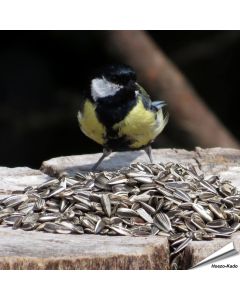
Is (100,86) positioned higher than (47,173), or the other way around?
(100,86)

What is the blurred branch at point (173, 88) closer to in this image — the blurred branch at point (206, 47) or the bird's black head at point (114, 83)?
the blurred branch at point (206, 47)

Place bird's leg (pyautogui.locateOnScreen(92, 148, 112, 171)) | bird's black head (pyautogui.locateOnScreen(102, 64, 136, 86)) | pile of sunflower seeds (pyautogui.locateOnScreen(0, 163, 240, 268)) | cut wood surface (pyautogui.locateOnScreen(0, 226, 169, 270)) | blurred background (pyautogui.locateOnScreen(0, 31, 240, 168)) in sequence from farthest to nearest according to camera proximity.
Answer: blurred background (pyautogui.locateOnScreen(0, 31, 240, 168)) → bird's leg (pyautogui.locateOnScreen(92, 148, 112, 171)) → bird's black head (pyautogui.locateOnScreen(102, 64, 136, 86)) → pile of sunflower seeds (pyautogui.locateOnScreen(0, 163, 240, 268)) → cut wood surface (pyautogui.locateOnScreen(0, 226, 169, 270))

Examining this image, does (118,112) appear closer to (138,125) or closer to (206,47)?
(138,125)

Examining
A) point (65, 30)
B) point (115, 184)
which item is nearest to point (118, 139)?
point (115, 184)

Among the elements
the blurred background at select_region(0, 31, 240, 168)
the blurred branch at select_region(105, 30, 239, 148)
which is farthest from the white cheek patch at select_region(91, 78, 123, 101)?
the blurred background at select_region(0, 31, 240, 168)

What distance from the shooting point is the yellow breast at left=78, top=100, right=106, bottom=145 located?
14.7ft

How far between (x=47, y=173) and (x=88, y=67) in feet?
6.18

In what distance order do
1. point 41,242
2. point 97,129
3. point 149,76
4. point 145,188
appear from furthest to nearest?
point 149,76 < point 97,129 < point 145,188 < point 41,242

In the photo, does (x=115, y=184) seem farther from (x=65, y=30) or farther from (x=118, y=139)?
(x=65, y=30)

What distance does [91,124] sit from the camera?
4484 millimetres

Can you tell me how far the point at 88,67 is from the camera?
247 inches

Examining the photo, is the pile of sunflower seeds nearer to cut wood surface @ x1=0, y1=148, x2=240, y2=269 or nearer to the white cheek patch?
cut wood surface @ x1=0, y1=148, x2=240, y2=269

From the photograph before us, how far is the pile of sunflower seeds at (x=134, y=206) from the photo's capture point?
3.36 m

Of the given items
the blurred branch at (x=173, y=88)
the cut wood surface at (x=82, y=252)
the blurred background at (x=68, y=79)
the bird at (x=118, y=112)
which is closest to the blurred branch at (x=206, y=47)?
the blurred background at (x=68, y=79)
